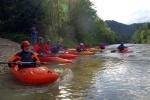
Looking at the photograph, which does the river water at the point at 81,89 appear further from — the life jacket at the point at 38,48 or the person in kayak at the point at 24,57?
the life jacket at the point at 38,48

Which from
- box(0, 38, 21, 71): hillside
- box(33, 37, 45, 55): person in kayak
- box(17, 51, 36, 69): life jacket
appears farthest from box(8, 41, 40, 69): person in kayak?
box(33, 37, 45, 55): person in kayak

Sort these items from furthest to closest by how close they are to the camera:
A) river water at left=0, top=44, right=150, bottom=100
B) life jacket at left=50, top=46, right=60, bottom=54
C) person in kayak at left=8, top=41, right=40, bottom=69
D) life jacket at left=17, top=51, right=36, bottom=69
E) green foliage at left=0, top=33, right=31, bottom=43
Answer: green foliage at left=0, top=33, right=31, bottom=43
life jacket at left=50, top=46, right=60, bottom=54
life jacket at left=17, top=51, right=36, bottom=69
person in kayak at left=8, top=41, right=40, bottom=69
river water at left=0, top=44, right=150, bottom=100

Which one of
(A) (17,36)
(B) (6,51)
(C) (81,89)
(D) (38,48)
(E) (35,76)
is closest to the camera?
(C) (81,89)

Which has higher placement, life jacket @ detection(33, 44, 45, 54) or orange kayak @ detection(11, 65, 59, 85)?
life jacket @ detection(33, 44, 45, 54)

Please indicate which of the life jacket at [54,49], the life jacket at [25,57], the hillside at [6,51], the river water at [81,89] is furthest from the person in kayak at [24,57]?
the life jacket at [54,49]

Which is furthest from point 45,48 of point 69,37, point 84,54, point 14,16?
point 69,37

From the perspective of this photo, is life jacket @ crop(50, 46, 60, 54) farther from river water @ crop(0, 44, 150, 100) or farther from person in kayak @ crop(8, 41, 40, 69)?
person in kayak @ crop(8, 41, 40, 69)

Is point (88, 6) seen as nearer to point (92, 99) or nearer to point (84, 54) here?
point (84, 54)

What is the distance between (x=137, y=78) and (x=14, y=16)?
1798 cm

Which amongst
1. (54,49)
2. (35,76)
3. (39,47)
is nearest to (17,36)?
(54,49)

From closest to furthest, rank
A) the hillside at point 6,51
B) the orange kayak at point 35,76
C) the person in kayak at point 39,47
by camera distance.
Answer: the orange kayak at point 35,76, the hillside at point 6,51, the person in kayak at point 39,47

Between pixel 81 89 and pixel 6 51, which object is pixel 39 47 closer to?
pixel 6 51

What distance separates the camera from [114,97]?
645cm

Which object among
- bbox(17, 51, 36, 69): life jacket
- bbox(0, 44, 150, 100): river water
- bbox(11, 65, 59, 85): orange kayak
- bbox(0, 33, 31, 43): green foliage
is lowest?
bbox(0, 44, 150, 100): river water
